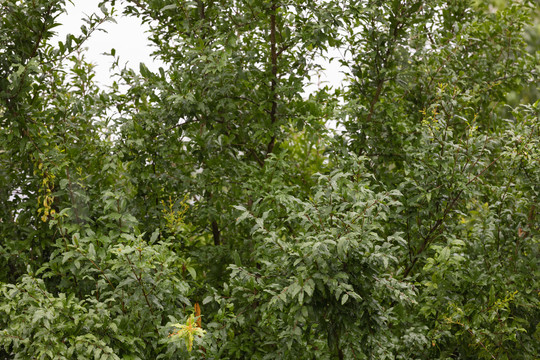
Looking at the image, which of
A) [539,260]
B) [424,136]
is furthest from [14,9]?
[539,260]

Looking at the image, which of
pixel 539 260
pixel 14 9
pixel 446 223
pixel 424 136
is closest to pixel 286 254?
pixel 424 136

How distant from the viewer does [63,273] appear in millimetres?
3664

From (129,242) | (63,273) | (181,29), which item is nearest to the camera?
(129,242)

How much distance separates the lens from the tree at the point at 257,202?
311 cm

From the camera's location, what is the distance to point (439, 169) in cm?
379

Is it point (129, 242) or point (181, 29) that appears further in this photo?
point (181, 29)

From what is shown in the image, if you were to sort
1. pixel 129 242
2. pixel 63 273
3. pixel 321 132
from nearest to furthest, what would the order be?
pixel 129 242 → pixel 63 273 → pixel 321 132

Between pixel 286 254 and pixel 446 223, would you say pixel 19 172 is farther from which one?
pixel 446 223

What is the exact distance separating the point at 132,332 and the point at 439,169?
6.99ft

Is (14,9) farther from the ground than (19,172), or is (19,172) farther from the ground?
(14,9)

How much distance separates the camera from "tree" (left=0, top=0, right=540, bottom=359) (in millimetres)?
3105

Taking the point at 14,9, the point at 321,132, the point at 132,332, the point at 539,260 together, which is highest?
the point at 14,9

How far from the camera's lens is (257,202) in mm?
3316

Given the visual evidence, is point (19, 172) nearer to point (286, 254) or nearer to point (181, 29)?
point (181, 29)
